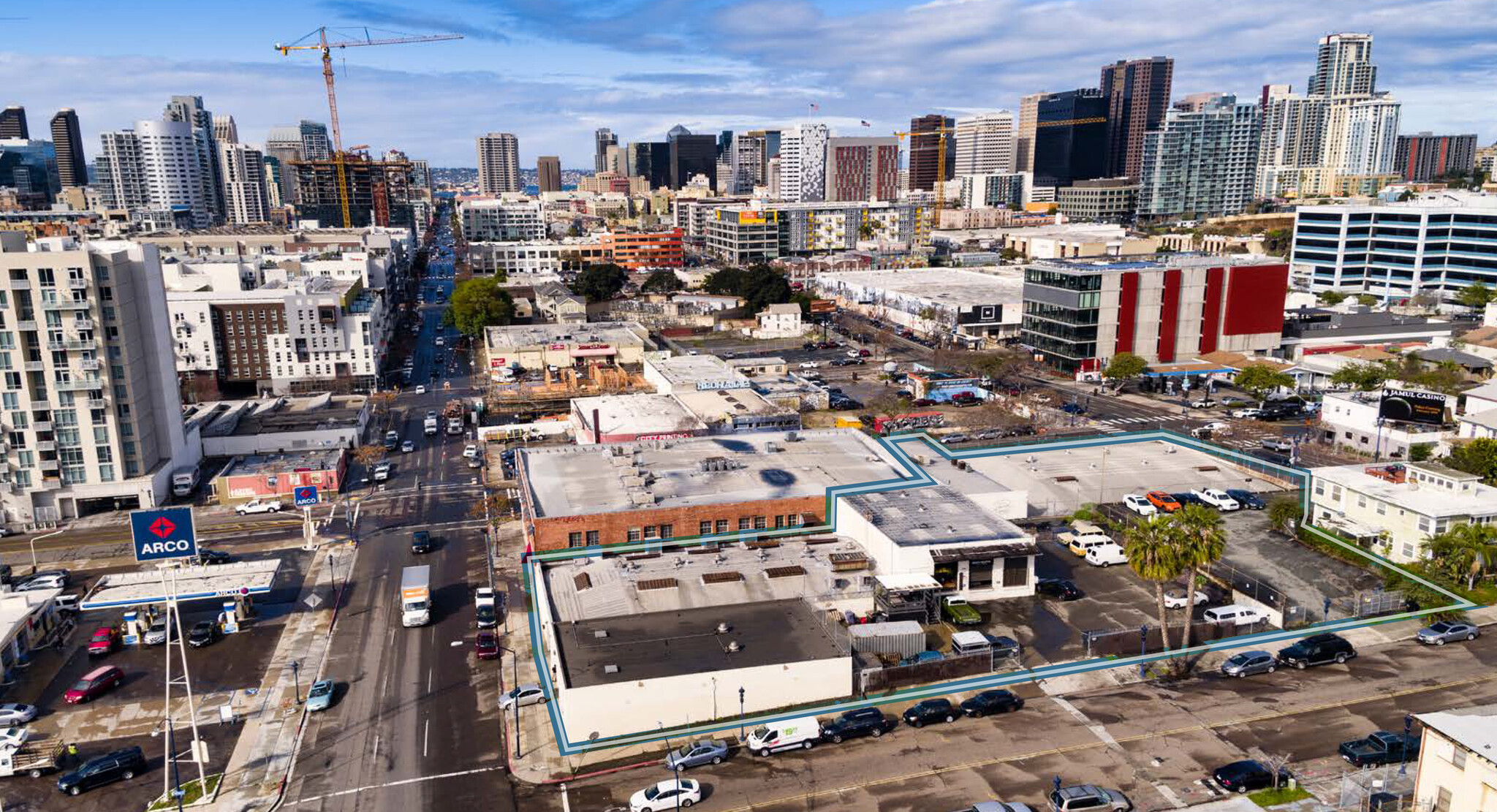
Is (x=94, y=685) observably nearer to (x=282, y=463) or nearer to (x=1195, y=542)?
(x=282, y=463)

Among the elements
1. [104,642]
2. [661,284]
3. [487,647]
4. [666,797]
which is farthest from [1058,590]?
[661,284]

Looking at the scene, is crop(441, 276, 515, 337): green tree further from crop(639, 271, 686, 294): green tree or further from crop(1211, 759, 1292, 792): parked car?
crop(1211, 759, 1292, 792): parked car

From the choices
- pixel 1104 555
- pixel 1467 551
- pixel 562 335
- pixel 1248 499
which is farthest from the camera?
pixel 562 335

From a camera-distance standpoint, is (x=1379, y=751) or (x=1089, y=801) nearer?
(x=1089, y=801)

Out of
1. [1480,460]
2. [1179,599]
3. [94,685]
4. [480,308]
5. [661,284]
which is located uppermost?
[661,284]

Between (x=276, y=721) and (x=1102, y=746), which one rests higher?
(x=1102, y=746)

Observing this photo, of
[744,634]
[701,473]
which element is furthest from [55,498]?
[744,634]

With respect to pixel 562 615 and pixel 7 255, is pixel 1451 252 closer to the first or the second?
pixel 562 615

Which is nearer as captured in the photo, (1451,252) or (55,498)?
(55,498)
